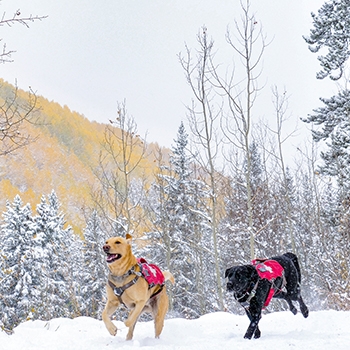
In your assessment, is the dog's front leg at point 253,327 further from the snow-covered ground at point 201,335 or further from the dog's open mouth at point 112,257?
the dog's open mouth at point 112,257

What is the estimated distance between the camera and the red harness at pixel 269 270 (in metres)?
4.63

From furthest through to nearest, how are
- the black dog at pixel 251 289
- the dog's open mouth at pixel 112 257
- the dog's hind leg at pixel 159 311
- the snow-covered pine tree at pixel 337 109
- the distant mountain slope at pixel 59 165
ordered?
the distant mountain slope at pixel 59 165 < the snow-covered pine tree at pixel 337 109 < the dog's hind leg at pixel 159 311 < the dog's open mouth at pixel 112 257 < the black dog at pixel 251 289

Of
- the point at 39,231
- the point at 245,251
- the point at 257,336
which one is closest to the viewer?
the point at 257,336

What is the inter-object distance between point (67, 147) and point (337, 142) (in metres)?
122

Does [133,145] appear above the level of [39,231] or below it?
above

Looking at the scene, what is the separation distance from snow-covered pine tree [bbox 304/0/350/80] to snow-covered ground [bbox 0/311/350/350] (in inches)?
374

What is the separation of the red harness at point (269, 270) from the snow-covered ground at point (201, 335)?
20.6 inches

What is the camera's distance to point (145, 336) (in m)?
5.06

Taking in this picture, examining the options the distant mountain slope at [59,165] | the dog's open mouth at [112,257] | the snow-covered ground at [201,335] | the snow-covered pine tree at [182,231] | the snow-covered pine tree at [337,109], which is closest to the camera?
the snow-covered ground at [201,335]

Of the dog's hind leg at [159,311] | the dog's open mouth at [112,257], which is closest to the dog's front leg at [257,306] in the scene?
the dog's hind leg at [159,311]

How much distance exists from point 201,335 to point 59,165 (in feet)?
388

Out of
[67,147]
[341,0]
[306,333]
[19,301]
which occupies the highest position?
[67,147]

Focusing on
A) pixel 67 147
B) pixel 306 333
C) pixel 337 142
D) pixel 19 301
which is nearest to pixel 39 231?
pixel 19 301

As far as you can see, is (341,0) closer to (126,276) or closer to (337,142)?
(337,142)
